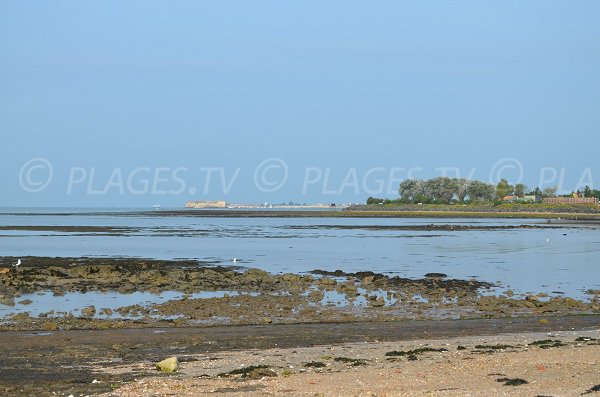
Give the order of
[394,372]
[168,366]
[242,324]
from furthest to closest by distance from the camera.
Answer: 1. [242,324]
2. [168,366]
3. [394,372]

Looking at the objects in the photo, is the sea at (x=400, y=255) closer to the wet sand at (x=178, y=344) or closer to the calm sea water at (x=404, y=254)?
the calm sea water at (x=404, y=254)

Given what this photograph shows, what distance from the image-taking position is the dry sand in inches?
516

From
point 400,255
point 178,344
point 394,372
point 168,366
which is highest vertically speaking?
point 394,372

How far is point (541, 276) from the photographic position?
131ft

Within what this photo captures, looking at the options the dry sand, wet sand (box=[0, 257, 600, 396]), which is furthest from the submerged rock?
wet sand (box=[0, 257, 600, 396])

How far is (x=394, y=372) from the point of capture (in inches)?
581

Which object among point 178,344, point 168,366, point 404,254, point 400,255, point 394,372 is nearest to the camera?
point 394,372

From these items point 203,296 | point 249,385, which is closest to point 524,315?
point 203,296

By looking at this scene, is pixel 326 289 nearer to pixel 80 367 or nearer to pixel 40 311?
pixel 40 311

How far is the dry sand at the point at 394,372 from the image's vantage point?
13102 mm

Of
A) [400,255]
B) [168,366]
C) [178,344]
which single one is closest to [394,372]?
[168,366]

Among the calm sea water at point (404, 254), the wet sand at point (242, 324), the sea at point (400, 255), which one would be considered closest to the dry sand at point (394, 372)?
the wet sand at point (242, 324)

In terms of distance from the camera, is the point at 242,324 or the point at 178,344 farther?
the point at 242,324

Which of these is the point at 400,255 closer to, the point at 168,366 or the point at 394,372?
the point at 394,372
